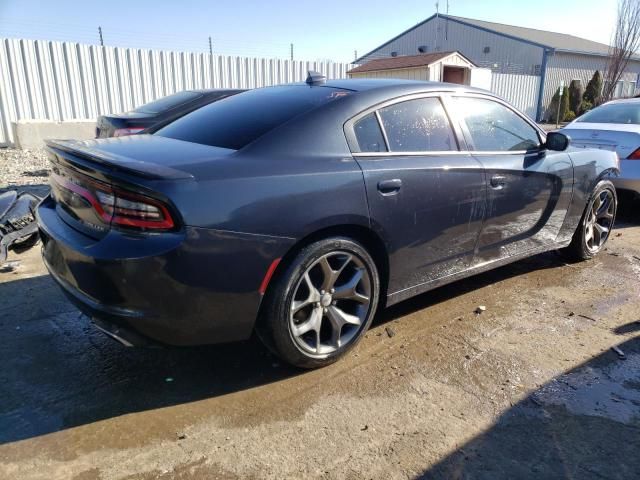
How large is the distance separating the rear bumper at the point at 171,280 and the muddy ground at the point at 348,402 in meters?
0.44

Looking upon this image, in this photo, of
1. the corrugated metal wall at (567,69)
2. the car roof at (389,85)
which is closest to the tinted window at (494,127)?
the car roof at (389,85)

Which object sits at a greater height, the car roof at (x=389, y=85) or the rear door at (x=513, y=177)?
the car roof at (x=389, y=85)

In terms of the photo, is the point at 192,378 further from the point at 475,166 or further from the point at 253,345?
the point at 475,166

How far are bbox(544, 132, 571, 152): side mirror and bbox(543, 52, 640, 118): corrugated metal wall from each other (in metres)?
24.6

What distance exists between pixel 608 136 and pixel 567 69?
2675 centimetres

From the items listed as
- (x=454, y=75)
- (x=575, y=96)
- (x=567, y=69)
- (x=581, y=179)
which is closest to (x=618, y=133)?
(x=581, y=179)

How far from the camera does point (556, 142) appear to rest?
4074mm

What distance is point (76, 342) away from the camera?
3172 millimetres

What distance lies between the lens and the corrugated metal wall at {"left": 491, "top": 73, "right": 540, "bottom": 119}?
2261 cm

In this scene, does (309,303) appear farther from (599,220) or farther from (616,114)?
(616,114)

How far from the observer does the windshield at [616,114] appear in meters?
6.72

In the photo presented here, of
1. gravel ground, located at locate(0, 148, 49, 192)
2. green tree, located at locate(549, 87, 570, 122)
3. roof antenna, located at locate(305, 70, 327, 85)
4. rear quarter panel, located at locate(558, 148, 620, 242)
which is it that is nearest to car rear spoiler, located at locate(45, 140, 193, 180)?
roof antenna, located at locate(305, 70, 327, 85)

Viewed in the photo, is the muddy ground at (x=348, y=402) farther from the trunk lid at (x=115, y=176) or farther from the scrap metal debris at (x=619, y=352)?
the trunk lid at (x=115, y=176)

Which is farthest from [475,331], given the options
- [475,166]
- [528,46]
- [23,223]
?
[528,46]
